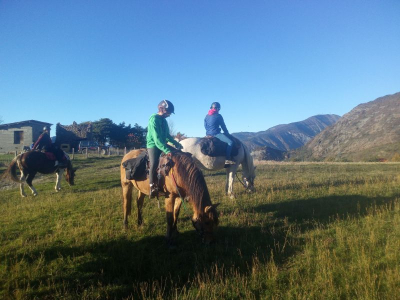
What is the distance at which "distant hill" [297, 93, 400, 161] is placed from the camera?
47.9 meters

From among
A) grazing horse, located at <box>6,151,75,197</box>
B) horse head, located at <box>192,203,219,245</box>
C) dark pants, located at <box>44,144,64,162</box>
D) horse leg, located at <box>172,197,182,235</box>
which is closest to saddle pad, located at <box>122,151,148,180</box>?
horse leg, located at <box>172,197,182,235</box>

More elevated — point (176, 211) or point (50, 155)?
point (50, 155)

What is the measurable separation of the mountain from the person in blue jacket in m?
44.2

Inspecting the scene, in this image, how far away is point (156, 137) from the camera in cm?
449

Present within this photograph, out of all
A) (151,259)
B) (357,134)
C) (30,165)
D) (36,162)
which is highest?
(357,134)

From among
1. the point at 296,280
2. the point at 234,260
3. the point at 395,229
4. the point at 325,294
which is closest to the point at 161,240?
the point at 234,260

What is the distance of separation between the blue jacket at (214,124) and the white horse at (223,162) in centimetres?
59

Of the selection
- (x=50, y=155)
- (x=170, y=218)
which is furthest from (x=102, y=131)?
(x=170, y=218)

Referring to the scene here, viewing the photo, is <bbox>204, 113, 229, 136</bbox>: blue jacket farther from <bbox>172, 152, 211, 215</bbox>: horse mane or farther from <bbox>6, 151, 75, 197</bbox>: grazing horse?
<bbox>6, 151, 75, 197</bbox>: grazing horse

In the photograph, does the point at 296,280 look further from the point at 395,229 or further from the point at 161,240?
the point at 395,229

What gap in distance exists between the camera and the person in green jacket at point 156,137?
4.50 m

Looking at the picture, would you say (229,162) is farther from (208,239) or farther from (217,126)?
(208,239)

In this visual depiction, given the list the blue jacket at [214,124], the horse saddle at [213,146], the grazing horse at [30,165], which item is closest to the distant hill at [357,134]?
the blue jacket at [214,124]

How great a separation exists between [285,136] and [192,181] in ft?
245
